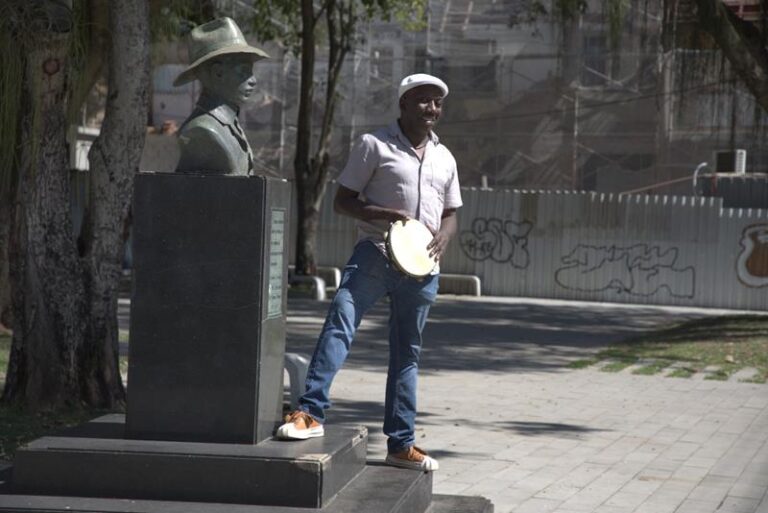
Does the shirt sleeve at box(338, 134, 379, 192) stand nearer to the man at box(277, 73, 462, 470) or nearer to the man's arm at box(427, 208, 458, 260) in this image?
the man at box(277, 73, 462, 470)

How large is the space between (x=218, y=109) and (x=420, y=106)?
1.03 m

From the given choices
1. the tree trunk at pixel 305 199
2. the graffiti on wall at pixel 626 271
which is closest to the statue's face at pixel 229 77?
the tree trunk at pixel 305 199

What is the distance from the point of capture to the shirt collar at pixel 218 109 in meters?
5.78

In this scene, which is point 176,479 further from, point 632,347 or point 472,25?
point 472,25

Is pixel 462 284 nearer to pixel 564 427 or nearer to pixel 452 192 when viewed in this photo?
pixel 564 427

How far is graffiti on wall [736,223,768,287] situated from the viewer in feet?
79.5

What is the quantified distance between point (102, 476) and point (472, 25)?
30701 mm

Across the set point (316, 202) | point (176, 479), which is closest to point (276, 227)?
point (176, 479)

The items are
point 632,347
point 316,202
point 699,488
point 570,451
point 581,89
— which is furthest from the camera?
point 581,89

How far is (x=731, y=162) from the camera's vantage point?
27.5 meters

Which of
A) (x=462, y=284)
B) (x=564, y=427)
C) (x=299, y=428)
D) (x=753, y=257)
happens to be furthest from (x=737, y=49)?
(x=299, y=428)

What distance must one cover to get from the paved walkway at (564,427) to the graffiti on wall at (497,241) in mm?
9005

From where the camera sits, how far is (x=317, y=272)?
87.3 ft

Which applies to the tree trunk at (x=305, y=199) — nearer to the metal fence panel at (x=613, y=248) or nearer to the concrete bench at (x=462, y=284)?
the concrete bench at (x=462, y=284)
